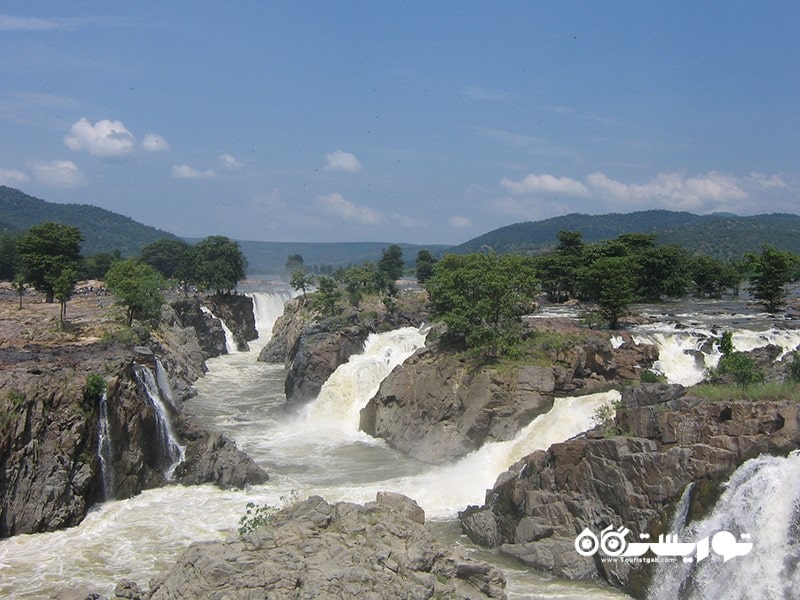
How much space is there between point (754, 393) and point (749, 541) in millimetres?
6518

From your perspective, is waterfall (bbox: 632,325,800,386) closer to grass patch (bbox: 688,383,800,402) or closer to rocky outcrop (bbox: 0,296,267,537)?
grass patch (bbox: 688,383,800,402)

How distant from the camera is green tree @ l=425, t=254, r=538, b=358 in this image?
38.1m

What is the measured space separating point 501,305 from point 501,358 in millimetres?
3479

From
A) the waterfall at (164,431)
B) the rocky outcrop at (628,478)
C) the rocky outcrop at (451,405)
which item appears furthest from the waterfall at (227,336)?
the rocky outcrop at (628,478)

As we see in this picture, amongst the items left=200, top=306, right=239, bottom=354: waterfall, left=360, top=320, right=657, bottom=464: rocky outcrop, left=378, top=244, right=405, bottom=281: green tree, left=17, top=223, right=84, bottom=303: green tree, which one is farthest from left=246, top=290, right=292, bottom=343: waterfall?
left=360, top=320, right=657, bottom=464: rocky outcrop

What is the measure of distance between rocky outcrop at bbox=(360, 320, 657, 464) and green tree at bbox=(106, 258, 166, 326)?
19801mm

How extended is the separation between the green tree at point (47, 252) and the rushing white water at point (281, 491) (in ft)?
61.1

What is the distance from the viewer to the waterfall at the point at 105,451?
2853 cm

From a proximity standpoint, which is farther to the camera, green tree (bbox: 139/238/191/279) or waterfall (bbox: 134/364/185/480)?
green tree (bbox: 139/238/191/279)

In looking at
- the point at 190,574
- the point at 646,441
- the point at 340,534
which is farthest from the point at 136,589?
the point at 646,441

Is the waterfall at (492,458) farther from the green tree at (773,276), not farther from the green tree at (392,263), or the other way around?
the green tree at (392,263)

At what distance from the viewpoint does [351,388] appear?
145ft

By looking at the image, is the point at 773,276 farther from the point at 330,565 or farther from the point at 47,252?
the point at 47,252

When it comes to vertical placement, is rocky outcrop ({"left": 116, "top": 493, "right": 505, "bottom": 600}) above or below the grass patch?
below
